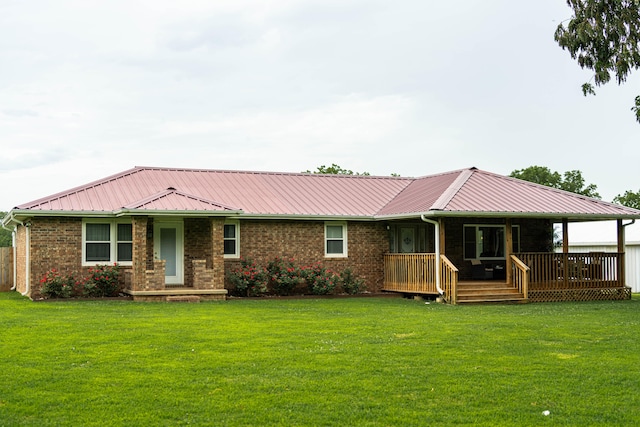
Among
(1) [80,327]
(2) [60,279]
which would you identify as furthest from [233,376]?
(2) [60,279]

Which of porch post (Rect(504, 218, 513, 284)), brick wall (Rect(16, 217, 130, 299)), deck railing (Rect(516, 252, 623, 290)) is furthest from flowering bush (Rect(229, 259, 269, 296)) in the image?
deck railing (Rect(516, 252, 623, 290))

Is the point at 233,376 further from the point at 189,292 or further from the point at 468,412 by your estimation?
the point at 189,292

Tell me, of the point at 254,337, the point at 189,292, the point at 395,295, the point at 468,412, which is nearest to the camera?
the point at 468,412

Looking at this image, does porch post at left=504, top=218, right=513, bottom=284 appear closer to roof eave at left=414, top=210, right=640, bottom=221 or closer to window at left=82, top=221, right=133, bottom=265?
roof eave at left=414, top=210, right=640, bottom=221

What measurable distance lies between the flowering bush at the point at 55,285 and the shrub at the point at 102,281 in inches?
16.6

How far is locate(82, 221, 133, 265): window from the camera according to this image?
23.1 m

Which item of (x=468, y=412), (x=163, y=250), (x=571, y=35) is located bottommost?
(x=468, y=412)

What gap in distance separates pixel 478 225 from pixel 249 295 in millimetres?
7784

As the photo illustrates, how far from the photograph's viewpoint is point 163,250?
24.1 meters

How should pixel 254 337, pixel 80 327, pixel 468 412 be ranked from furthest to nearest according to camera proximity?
pixel 80 327 → pixel 254 337 → pixel 468 412

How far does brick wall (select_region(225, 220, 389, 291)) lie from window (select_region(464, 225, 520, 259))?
8.66ft

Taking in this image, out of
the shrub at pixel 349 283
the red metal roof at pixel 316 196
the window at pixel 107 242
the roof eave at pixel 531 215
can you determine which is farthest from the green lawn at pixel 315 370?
the shrub at pixel 349 283

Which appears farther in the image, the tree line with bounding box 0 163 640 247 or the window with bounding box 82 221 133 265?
the tree line with bounding box 0 163 640 247

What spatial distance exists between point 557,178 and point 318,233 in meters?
37.3
